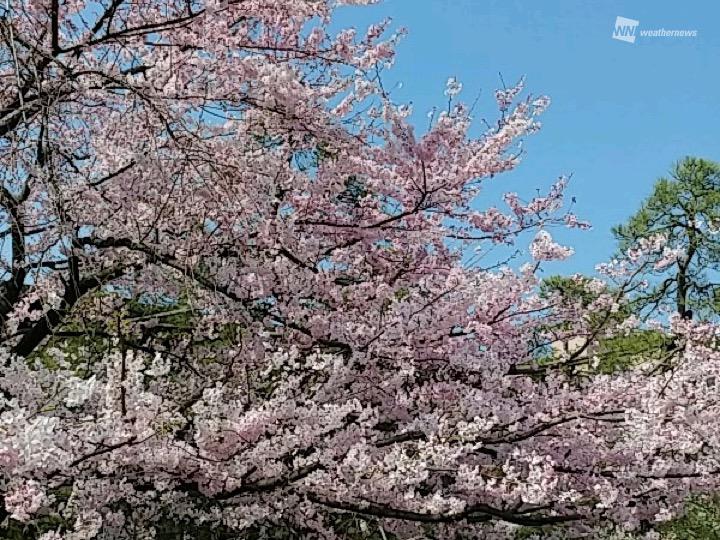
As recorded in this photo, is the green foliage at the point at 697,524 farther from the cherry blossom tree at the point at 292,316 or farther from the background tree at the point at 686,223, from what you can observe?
the background tree at the point at 686,223

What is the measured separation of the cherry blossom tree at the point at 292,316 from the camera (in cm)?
361

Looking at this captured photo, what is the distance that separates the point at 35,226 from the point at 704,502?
4.28 m

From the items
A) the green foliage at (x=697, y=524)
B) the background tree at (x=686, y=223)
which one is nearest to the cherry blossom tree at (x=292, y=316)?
the green foliage at (x=697, y=524)

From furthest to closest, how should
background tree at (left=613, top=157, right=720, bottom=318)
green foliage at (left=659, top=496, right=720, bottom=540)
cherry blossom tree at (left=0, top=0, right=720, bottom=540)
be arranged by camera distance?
1. background tree at (left=613, top=157, right=720, bottom=318)
2. green foliage at (left=659, top=496, right=720, bottom=540)
3. cherry blossom tree at (left=0, top=0, right=720, bottom=540)

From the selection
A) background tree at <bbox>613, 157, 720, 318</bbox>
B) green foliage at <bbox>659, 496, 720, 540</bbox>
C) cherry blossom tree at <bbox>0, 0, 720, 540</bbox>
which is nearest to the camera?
cherry blossom tree at <bbox>0, 0, 720, 540</bbox>

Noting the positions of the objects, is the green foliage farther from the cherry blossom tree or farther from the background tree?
the background tree

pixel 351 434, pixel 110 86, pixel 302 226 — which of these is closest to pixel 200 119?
pixel 110 86

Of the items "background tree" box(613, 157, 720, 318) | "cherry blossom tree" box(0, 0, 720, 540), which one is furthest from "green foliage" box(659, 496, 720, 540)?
"background tree" box(613, 157, 720, 318)

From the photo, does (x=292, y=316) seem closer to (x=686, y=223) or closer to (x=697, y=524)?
(x=697, y=524)

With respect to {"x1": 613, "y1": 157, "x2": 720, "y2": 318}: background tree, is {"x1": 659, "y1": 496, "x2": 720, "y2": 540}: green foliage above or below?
below

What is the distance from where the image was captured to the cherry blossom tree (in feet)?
11.8

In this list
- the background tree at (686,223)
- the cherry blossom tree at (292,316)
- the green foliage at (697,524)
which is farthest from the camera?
the background tree at (686,223)

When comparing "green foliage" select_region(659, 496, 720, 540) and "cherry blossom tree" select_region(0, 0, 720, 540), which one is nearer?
"cherry blossom tree" select_region(0, 0, 720, 540)

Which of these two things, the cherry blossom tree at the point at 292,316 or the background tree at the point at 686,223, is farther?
the background tree at the point at 686,223
